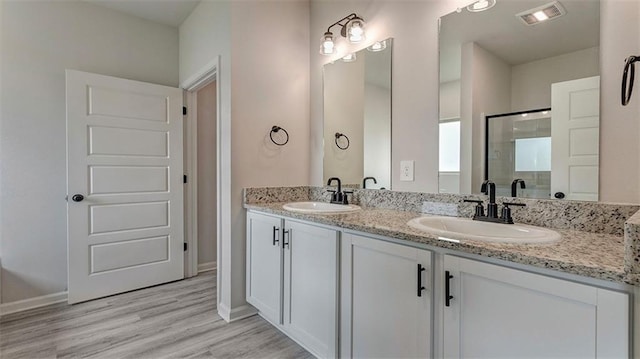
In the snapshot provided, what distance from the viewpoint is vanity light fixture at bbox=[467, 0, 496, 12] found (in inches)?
61.2

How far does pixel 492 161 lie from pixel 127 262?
9.90ft

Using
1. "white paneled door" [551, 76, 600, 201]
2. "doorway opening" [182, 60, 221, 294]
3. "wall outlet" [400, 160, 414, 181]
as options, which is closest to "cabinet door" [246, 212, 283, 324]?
"wall outlet" [400, 160, 414, 181]

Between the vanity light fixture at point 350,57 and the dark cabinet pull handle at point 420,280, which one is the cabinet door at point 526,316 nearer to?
the dark cabinet pull handle at point 420,280

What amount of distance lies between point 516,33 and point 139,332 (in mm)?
2845

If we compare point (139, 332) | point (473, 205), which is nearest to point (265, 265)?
point (139, 332)

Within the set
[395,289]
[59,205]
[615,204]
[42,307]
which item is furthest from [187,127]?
[615,204]

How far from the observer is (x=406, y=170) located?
75.4 inches

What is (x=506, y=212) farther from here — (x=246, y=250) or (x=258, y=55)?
(x=258, y=55)

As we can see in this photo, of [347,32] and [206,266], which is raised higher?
[347,32]

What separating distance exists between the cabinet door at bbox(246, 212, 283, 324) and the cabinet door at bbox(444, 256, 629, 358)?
43.8 inches

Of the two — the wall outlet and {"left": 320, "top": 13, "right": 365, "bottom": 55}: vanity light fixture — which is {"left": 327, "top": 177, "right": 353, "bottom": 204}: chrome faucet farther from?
{"left": 320, "top": 13, "right": 365, "bottom": 55}: vanity light fixture

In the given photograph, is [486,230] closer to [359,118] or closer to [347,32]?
[359,118]

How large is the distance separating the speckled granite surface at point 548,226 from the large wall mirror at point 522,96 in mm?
81

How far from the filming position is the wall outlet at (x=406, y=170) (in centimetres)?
189
